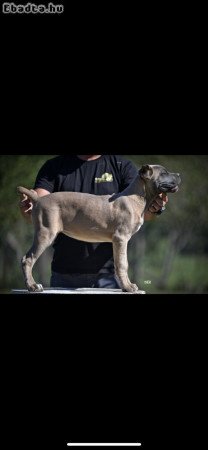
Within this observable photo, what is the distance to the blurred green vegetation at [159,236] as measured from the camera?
11.1ft

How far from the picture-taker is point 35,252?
10.1ft

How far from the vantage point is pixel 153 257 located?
A: 12.0 ft

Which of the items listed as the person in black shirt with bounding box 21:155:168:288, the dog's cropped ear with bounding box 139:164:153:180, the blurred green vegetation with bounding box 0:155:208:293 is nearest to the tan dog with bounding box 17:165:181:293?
the dog's cropped ear with bounding box 139:164:153:180

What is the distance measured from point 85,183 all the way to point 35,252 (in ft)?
1.37

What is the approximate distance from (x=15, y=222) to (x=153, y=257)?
0.77 meters

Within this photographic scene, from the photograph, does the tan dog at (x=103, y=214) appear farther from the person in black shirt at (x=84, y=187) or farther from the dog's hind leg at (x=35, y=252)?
the person in black shirt at (x=84, y=187)

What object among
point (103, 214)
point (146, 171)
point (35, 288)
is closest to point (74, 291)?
point (35, 288)

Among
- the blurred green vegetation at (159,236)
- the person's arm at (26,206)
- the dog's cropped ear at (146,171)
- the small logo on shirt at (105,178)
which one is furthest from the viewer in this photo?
the blurred green vegetation at (159,236)

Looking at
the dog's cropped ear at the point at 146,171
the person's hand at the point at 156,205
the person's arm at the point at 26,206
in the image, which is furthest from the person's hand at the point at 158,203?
the person's arm at the point at 26,206

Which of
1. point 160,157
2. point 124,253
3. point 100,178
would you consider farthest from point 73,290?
point 160,157

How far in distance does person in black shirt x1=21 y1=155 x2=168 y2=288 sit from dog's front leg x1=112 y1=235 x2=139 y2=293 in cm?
21

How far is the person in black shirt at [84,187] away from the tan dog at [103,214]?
0.15 m

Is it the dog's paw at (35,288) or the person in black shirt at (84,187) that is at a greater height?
the person in black shirt at (84,187)

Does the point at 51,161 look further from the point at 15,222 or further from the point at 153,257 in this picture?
the point at 153,257
